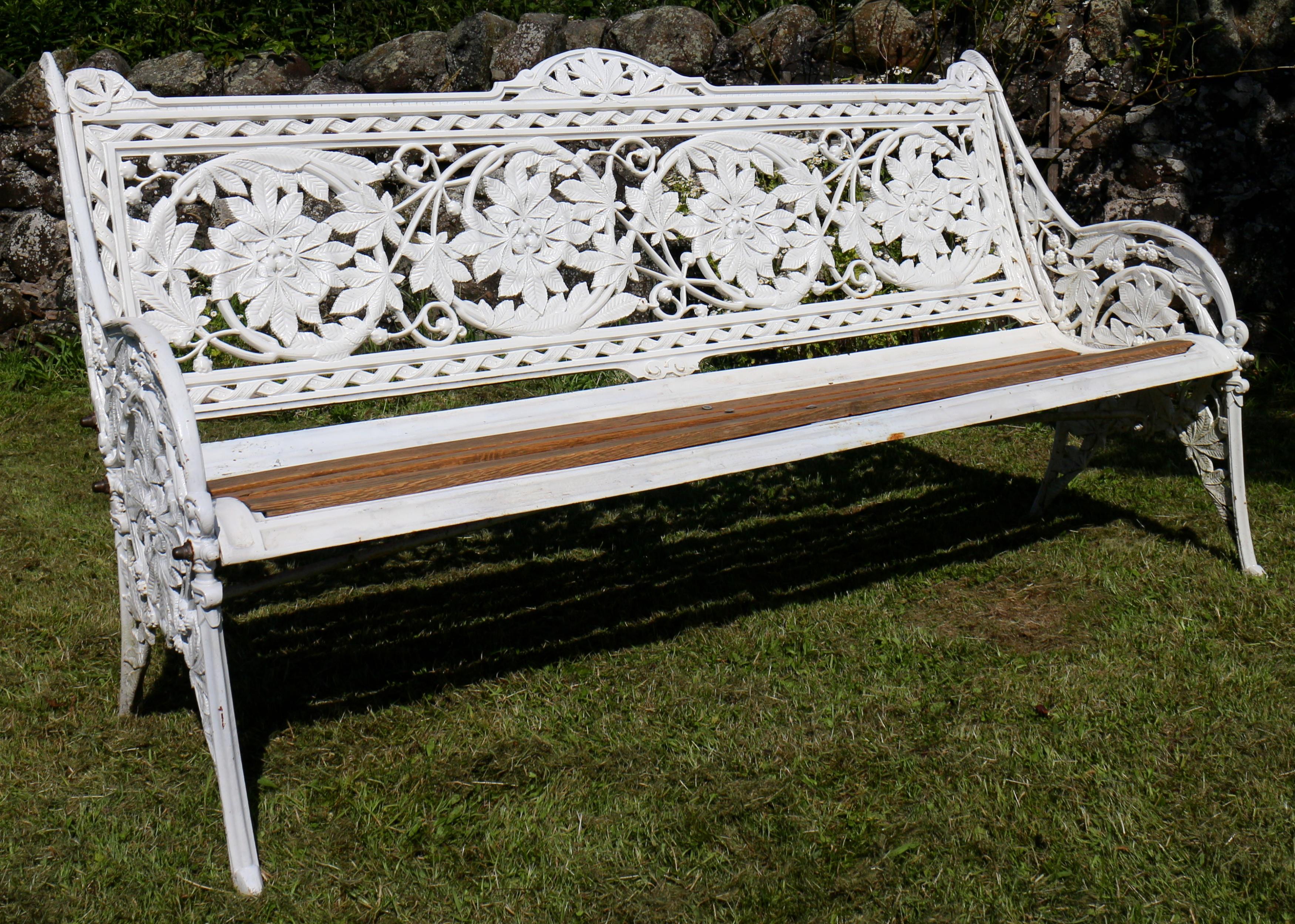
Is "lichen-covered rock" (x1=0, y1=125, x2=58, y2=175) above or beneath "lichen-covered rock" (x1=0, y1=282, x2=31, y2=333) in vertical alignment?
above

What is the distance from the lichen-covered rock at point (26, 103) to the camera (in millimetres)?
5617

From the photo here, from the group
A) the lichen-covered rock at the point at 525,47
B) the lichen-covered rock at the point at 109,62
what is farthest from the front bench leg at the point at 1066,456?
the lichen-covered rock at the point at 109,62

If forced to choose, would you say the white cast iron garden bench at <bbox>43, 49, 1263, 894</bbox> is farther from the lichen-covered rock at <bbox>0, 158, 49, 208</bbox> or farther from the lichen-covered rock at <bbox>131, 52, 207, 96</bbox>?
the lichen-covered rock at <bbox>0, 158, 49, 208</bbox>

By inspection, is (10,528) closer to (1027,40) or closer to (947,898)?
(947,898)

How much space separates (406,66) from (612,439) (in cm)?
381

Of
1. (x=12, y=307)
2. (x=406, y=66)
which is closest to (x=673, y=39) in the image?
(x=406, y=66)

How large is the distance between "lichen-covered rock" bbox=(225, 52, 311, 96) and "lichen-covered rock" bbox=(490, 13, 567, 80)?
3.19 feet

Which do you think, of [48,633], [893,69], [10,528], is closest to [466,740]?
[48,633]

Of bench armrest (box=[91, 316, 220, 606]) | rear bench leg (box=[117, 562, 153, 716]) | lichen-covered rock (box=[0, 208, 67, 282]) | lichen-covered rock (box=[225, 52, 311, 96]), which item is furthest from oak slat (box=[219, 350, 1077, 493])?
lichen-covered rock (box=[0, 208, 67, 282])

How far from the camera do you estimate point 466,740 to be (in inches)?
104

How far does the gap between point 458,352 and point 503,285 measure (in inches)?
9.5

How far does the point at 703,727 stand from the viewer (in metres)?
2.68

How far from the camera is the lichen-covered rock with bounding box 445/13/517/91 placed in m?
5.62

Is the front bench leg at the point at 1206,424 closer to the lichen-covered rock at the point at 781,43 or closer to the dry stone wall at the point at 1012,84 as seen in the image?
the dry stone wall at the point at 1012,84
